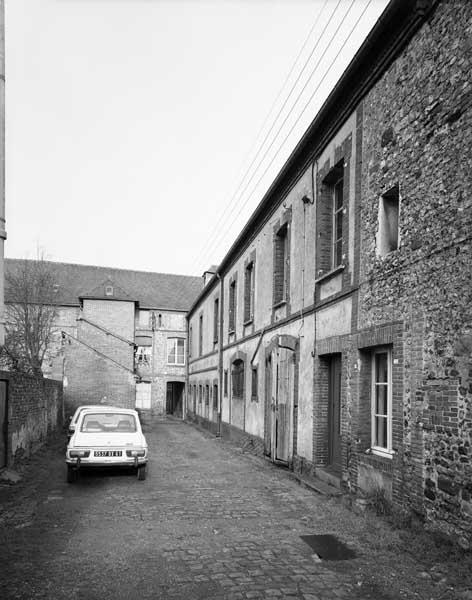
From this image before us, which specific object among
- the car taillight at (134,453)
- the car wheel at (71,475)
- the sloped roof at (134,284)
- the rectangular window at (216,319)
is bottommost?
the car wheel at (71,475)

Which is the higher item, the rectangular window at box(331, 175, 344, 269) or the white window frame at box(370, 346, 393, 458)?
Result: the rectangular window at box(331, 175, 344, 269)

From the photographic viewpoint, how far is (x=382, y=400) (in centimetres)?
891

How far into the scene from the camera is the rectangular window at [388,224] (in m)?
8.76

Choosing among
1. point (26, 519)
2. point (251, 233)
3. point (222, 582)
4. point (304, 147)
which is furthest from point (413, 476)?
point (251, 233)

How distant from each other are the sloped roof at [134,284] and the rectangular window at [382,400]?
126 feet

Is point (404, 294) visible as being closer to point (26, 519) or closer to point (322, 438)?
point (322, 438)

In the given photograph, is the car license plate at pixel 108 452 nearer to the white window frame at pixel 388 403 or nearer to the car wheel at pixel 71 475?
the car wheel at pixel 71 475

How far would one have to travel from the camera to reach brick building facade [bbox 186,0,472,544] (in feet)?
21.9

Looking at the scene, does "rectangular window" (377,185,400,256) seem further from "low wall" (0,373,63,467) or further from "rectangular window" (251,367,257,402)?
"rectangular window" (251,367,257,402)

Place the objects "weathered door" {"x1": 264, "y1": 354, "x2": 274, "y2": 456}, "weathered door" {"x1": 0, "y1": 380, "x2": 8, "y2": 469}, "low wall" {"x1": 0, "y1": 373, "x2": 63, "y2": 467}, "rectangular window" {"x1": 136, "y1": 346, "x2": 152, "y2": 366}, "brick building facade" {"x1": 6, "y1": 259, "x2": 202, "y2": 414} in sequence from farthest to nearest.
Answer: "rectangular window" {"x1": 136, "y1": 346, "x2": 152, "y2": 366} < "brick building facade" {"x1": 6, "y1": 259, "x2": 202, "y2": 414} < "weathered door" {"x1": 264, "y1": 354, "x2": 274, "y2": 456} < "low wall" {"x1": 0, "y1": 373, "x2": 63, "y2": 467} < "weathered door" {"x1": 0, "y1": 380, "x2": 8, "y2": 469}

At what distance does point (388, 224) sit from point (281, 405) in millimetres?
6375

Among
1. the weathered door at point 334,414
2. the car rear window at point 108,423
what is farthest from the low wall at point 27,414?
the weathered door at point 334,414

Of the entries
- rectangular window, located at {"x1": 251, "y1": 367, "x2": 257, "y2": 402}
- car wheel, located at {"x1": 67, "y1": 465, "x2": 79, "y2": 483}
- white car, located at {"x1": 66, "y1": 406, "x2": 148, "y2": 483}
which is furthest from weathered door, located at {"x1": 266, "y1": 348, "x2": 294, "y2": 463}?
car wheel, located at {"x1": 67, "y1": 465, "x2": 79, "y2": 483}

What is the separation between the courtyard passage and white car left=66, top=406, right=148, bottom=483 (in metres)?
0.41
